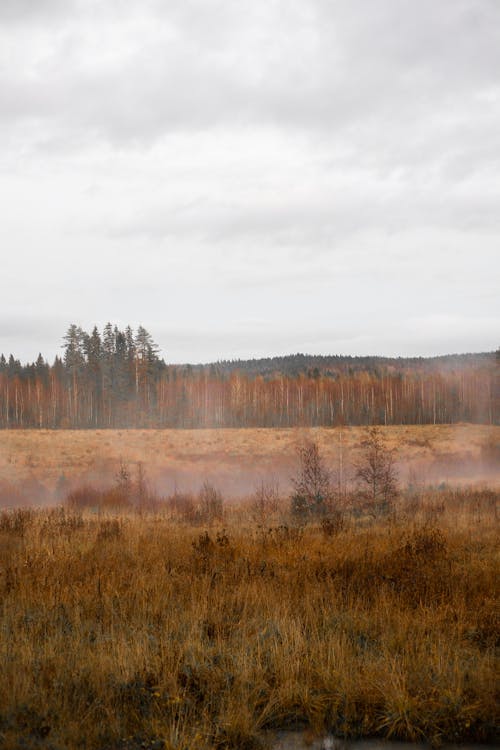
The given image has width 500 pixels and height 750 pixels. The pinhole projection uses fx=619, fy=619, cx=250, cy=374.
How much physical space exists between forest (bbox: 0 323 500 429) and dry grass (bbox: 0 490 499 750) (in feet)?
199

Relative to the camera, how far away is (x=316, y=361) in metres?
159

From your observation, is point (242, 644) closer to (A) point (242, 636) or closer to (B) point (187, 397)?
(A) point (242, 636)

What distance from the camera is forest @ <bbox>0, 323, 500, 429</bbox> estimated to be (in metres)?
72.5

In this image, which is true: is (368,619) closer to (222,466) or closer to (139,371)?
(222,466)

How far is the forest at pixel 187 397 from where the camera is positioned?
238 ft

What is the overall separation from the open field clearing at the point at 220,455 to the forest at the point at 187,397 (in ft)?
67.7

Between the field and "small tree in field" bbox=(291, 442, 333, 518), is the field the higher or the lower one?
the higher one

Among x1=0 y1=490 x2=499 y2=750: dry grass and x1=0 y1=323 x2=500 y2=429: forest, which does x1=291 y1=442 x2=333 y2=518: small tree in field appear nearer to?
x1=0 y1=490 x2=499 y2=750: dry grass

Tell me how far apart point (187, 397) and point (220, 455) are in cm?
3894

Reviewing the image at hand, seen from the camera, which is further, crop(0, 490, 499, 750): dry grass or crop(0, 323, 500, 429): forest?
crop(0, 323, 500, 429): forest

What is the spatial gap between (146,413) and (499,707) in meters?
69.9

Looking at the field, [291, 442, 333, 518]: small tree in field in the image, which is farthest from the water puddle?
[291, 442, 333, 518]: small tree in field

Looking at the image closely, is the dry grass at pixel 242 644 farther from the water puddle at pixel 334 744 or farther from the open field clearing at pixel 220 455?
the open field clearing at pixel 220 455

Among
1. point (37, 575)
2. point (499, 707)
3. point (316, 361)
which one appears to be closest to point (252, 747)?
point (499, 707)
